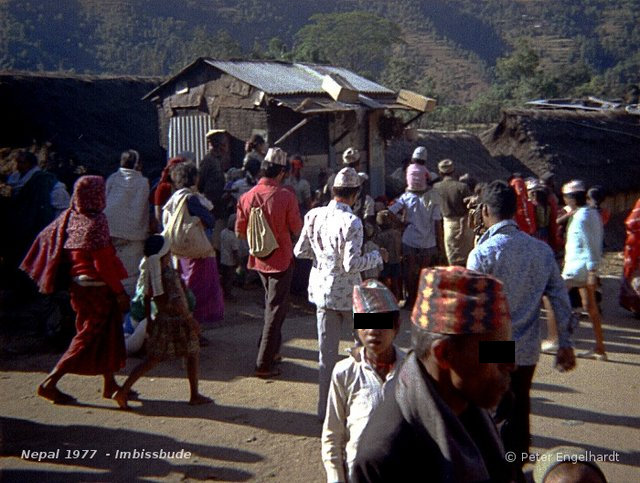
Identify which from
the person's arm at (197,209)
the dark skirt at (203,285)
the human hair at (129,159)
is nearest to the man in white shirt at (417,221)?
the dark skirt at (203,285)

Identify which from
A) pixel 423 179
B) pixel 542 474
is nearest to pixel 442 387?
pixel 542 474

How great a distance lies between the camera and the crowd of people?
203 cm

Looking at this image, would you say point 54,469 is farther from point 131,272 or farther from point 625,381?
point 625,381

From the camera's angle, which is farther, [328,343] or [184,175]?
[184,175]

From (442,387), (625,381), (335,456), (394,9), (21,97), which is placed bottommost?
(625,381)

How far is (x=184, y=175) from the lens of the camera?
6.48 m

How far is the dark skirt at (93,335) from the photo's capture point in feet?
18.0

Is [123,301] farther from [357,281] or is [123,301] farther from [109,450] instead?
[357,281]

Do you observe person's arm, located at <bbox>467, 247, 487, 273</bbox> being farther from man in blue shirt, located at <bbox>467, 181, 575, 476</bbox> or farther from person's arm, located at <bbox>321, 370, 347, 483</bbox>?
person's arm, located at <bbox>321, 370, 347, 483</bbox>

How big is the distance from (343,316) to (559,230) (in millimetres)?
4589

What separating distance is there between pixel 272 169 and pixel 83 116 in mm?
11101

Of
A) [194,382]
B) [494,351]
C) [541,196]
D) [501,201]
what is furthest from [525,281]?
[541,196]

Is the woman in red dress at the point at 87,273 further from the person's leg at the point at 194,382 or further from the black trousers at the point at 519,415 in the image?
the black trousers at the point at 519,415

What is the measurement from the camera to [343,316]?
527 centimetres
